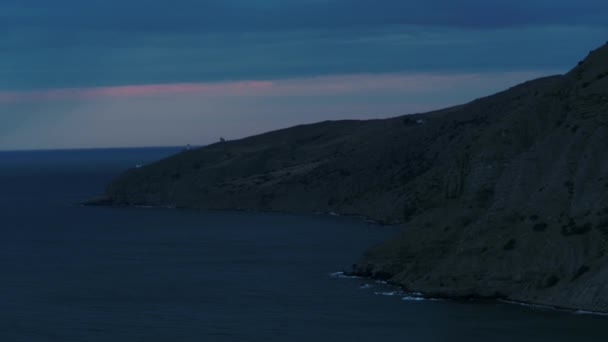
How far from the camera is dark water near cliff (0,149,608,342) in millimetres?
48281

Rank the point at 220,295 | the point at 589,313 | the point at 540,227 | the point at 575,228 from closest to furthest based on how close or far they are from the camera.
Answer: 1. the point at 589,313
2. the point at 575,228
3. the point at 540,227
4. the point at 220,295

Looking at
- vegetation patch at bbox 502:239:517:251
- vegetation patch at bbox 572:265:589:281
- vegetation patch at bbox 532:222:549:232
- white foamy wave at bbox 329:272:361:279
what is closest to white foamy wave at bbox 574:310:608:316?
vegetation patch at bbox 572:265:589:281

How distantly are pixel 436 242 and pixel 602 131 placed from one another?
32.6ft

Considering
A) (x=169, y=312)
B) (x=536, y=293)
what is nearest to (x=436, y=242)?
(x=536, y=293)

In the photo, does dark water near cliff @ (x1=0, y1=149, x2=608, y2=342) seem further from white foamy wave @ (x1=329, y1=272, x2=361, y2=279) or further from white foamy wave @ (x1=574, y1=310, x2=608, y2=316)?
white foamy wave @ (x1=329, y1=272, x2=361, y2=279)

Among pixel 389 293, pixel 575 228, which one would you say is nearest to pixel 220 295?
pixel 389 293

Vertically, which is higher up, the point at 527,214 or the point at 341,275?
the point at 527,214

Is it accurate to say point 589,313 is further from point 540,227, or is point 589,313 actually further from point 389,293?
point 389,293

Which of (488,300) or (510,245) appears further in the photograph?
(510,245)

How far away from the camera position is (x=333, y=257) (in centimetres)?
7438

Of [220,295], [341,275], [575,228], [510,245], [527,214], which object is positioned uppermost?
[527,214]

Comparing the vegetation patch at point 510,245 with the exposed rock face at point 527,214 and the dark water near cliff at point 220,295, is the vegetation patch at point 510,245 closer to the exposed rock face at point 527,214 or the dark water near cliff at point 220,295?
the exposed rock face at point 527,214

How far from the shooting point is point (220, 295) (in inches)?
2331

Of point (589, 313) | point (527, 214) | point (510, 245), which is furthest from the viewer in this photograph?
point (527, 214)
